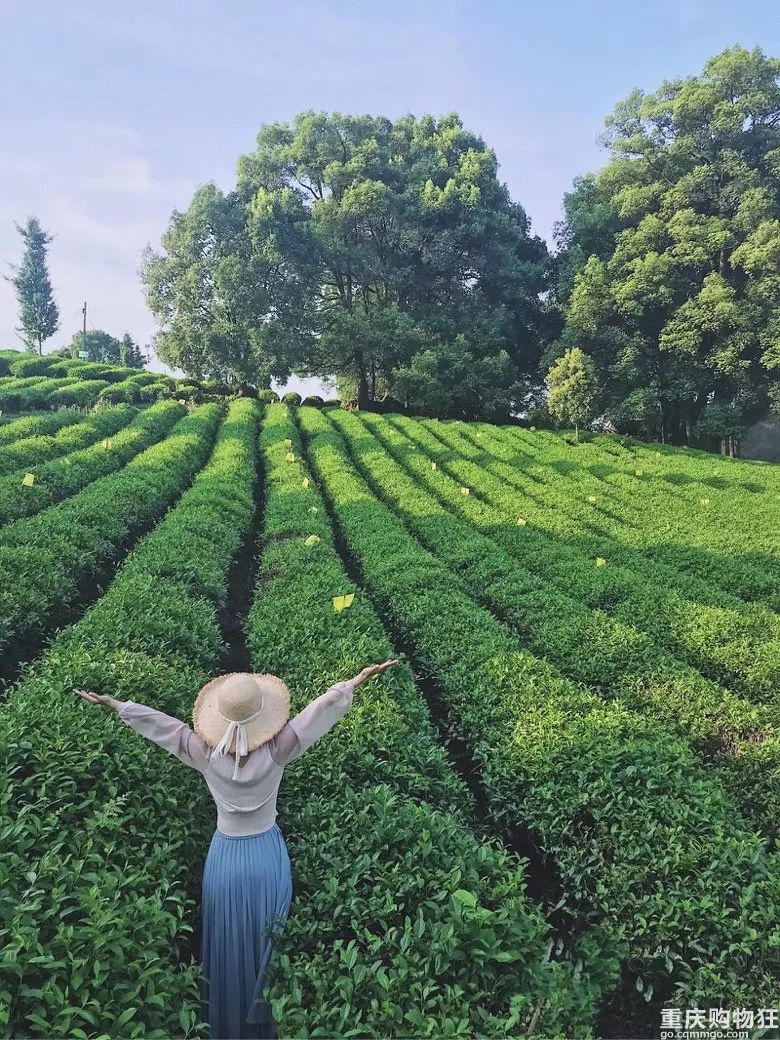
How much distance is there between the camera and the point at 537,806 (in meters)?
4.32

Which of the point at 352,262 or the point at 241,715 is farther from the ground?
the point at 352,262

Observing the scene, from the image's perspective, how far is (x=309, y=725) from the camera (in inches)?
124

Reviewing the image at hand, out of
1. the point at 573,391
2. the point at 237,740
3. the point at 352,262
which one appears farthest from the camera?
the point at 352,262

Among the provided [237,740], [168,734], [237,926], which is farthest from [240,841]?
[168,734]

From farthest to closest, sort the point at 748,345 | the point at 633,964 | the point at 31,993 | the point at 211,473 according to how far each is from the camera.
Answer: the point at 748,345
the point at 211,473
the point at 633,964
the point at 31,993

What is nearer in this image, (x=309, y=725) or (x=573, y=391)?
(x=309, y=725)

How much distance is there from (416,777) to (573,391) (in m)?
21.3

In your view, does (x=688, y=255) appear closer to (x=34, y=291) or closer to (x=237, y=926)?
(x=237, y=926)

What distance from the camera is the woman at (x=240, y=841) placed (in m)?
3.03

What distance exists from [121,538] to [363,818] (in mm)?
7399

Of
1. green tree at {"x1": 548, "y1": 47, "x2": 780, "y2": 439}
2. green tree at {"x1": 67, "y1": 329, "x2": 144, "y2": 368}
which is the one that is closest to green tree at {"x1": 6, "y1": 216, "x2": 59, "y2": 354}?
green tree at {"x1": 67, "y1": 329, "x2": 144, "y2": 368}

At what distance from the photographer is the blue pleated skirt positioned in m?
3.04

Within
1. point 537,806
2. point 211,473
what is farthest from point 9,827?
point 211,473

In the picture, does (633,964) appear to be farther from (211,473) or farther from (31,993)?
(211,473)
